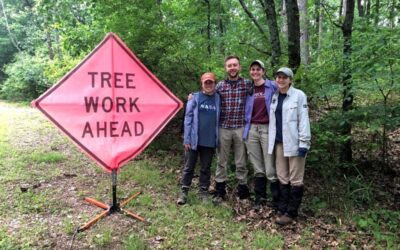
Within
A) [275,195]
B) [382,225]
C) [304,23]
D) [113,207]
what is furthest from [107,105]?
[304,23]

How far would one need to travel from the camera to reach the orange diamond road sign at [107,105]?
182 inches

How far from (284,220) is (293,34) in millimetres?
3750

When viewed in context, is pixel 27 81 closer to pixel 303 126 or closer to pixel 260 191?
pixel 260 191

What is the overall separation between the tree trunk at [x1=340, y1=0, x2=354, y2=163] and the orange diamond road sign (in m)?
3.14

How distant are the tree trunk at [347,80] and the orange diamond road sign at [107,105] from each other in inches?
124

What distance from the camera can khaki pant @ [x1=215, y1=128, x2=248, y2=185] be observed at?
5727mm

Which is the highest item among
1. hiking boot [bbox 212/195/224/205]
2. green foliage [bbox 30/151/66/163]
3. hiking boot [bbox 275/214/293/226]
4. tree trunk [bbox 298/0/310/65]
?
tree trunk [bbox 298/0/310/65]

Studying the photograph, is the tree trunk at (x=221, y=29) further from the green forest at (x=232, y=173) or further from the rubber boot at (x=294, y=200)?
the rubber boot at (x=294, y=200)

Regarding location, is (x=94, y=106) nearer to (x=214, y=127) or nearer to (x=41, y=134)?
(x=214, y=127)

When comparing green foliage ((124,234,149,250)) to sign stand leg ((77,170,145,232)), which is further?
sign stand leg ((77,170,145,232))

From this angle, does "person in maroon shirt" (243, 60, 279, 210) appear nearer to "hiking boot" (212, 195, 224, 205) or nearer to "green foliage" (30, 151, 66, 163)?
"hiking boot" (212, 195, 224, 205)

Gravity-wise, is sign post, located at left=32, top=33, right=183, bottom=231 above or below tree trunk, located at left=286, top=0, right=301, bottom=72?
below

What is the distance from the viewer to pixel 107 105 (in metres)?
4.80

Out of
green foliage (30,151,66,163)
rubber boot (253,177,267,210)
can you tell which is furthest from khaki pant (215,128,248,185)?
green foliage (30,151,66,163)
